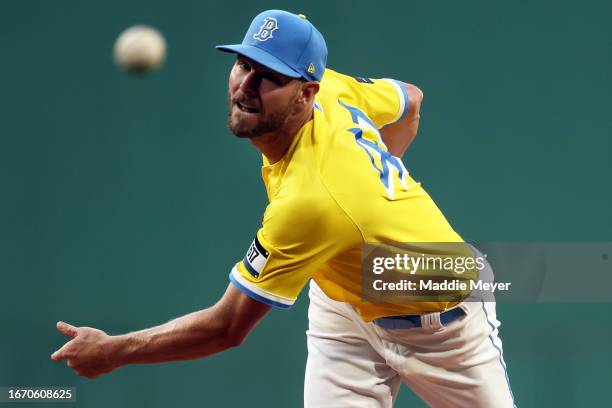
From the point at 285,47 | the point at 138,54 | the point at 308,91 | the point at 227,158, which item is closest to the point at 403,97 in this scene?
the point at 308,91

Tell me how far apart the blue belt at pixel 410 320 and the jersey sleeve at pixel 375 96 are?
75 centimetres

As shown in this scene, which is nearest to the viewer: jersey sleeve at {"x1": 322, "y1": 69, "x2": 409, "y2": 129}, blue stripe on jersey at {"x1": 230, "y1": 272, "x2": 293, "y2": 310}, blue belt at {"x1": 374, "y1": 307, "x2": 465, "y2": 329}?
blue stripe on jersey at {"x1": 230, "y1": 272, "x2": 293, "y2": 310}

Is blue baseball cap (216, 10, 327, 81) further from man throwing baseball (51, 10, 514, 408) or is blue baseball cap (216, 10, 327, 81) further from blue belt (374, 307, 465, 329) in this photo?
blue belt (374, 307, 465, 329)

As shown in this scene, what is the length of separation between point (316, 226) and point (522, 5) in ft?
9.77

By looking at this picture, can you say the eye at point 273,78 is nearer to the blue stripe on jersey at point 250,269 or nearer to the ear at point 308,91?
the ear at point 308,91

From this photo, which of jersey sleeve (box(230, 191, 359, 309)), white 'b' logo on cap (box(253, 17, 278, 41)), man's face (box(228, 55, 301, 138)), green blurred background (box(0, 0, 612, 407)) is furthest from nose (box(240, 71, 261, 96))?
green blurred background (box(0, 0, 612, 407))

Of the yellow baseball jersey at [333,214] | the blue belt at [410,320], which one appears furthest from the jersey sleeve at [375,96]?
the blue belt at [410,320]

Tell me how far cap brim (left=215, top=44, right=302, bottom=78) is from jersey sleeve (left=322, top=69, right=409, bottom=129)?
47cm

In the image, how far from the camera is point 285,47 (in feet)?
11.5

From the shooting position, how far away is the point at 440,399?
156 inches

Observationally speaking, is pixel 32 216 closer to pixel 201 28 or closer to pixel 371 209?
pixel 201 28

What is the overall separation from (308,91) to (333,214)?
0.41 meters

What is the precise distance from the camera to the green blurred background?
586 centimetres

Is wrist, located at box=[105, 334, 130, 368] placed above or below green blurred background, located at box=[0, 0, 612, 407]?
below
